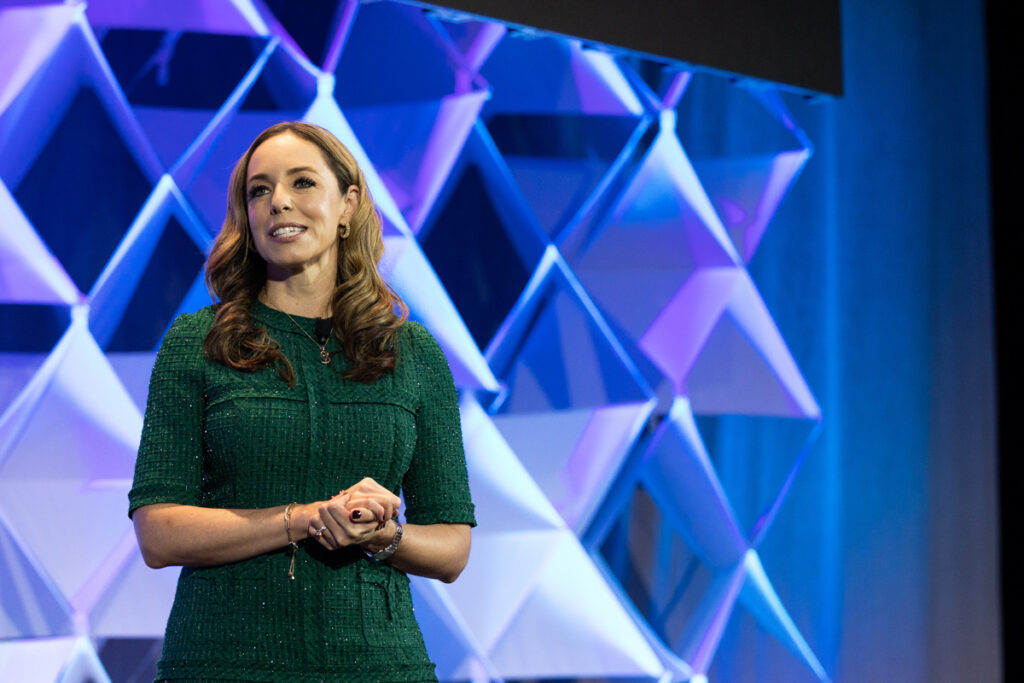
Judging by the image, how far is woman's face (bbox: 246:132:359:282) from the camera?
1582 millimetres

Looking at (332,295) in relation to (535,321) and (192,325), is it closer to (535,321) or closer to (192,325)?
(192,325)

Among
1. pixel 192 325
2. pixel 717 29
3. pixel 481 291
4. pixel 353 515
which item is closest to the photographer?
pixel 353 515

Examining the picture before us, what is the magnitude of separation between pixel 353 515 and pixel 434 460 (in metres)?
0.26

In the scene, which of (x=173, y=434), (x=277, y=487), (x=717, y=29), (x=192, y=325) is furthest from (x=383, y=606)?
(x=717, y=29)

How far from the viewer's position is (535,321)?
9.57ft

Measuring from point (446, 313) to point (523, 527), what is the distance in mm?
538

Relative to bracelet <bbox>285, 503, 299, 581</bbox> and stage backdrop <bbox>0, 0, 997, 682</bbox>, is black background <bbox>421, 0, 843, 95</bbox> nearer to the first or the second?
stage backdrop <bbox>0, 0, 997, 682</bbox>

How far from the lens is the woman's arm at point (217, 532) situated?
1438 mm

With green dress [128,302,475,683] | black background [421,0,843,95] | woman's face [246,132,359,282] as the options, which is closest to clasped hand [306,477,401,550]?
green dress [128,302,475,683]

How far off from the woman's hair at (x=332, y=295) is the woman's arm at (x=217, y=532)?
189mm

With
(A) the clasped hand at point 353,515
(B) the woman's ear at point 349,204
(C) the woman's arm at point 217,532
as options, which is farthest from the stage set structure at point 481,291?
(A) the clasped hand at point 353,515

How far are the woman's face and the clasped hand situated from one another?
36cm

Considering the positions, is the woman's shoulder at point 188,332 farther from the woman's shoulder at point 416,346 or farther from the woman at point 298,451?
the woman's shoulder at point 416,346

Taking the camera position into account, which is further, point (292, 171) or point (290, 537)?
point (292, 171)
